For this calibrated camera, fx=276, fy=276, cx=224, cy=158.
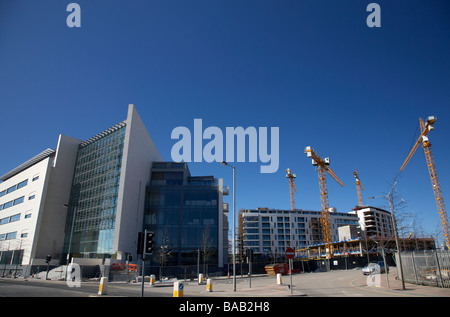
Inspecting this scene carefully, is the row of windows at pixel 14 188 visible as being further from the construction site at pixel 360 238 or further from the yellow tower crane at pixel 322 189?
the yellow tower crane at pixel 322 189

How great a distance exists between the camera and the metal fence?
18281mm

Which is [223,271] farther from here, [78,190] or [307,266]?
[78,190]

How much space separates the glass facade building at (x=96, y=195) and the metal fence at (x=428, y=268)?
4673 cm

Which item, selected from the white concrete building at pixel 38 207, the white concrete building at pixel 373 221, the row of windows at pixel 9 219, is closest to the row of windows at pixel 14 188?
the white concrete building at pixel 38 207

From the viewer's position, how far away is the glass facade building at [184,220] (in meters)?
61.2

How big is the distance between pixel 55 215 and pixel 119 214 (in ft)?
63.6

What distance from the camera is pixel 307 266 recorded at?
54.0 m

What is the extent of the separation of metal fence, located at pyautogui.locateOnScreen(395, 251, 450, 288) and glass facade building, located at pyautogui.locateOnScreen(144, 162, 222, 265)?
133 feet

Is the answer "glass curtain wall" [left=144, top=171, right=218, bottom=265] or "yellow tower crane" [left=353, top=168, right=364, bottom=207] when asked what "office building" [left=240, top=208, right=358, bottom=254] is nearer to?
"yellow tower crane" [left=353, top=168, right=364, bottom=207]

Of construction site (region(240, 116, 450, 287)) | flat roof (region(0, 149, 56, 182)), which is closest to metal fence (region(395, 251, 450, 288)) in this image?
construction site (region(240, 116, 450, 287))

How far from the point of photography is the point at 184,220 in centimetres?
6400

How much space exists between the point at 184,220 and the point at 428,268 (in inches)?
1968

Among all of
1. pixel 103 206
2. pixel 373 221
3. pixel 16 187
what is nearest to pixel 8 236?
pixel 16 187
